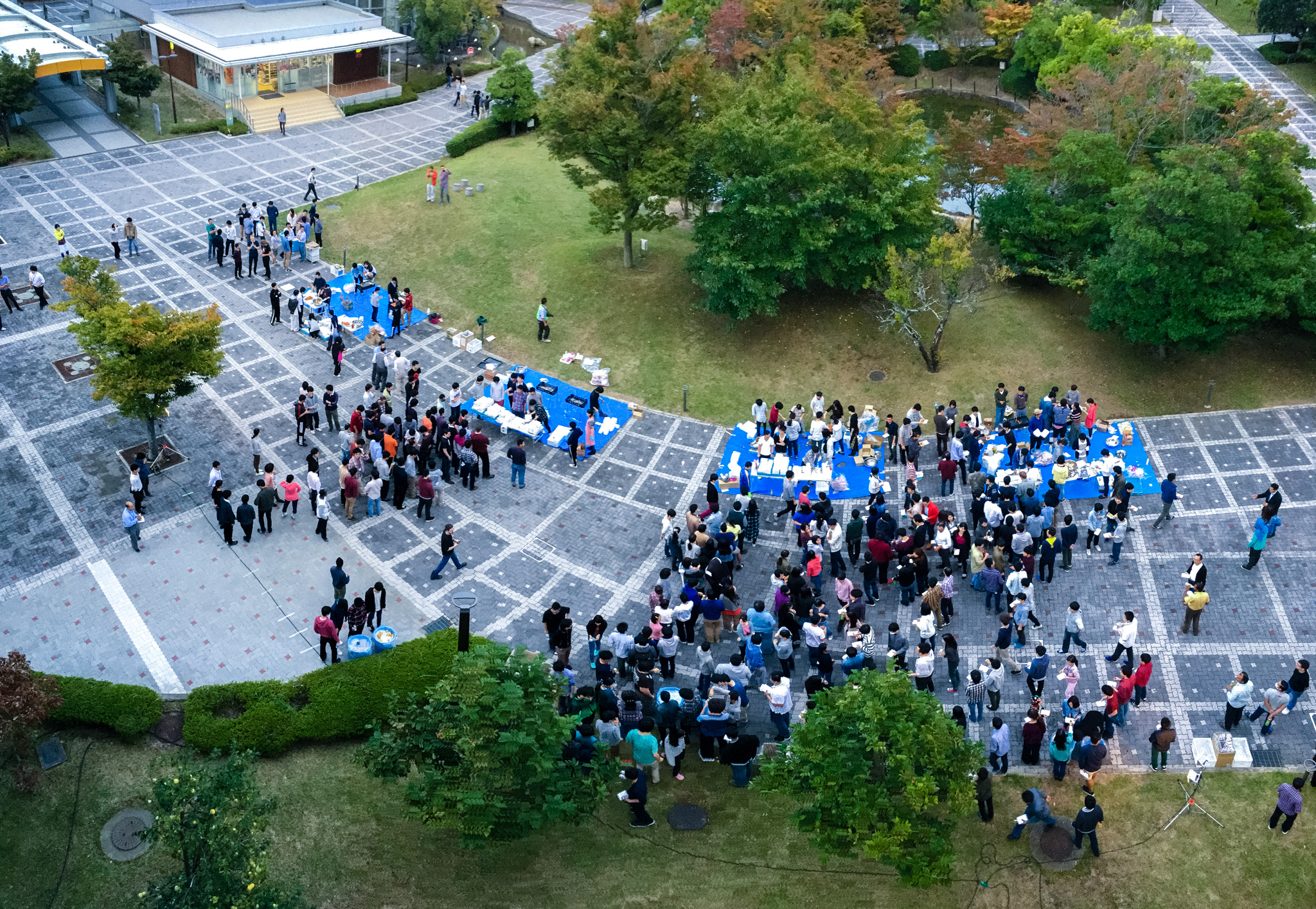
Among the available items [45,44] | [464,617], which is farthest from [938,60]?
[464,617]

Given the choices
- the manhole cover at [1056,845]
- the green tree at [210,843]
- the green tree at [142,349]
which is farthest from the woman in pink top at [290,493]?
the manhole cover at [1056,845]

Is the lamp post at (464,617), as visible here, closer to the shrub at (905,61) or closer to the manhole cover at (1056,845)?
the manhole cover at (1056,845)

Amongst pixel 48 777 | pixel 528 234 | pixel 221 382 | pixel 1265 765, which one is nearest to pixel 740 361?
pixel 528 234

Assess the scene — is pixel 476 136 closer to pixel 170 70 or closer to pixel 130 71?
pixel 130 71

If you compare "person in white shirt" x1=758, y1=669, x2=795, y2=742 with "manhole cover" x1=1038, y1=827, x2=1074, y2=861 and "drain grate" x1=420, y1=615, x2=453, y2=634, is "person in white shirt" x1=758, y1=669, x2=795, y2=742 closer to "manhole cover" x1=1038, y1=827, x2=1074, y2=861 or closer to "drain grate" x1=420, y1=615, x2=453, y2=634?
"manhole cover" x1=1038, y1=827, x2=1074, y2=861

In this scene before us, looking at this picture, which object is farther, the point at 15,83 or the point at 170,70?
the point at 170,70

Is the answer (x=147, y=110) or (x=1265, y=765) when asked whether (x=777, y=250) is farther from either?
(x=147, y=110)
